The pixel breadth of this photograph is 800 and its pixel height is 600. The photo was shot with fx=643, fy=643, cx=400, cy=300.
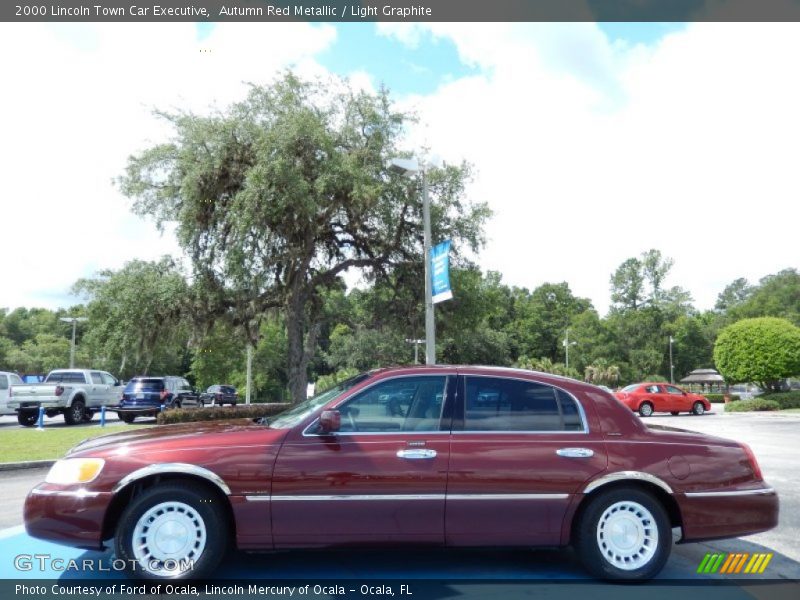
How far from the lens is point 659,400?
28047 millimetres

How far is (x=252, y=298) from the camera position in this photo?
72.7 ft

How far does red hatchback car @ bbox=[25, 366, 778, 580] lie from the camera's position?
4602 millimetres

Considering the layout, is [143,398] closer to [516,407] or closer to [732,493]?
[516,407]

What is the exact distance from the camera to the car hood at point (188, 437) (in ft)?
15.7

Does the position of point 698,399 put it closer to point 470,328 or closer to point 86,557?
point 470,328

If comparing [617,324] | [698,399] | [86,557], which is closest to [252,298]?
[86,557]

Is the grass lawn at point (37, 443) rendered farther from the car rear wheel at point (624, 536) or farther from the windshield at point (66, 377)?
the car rear wheel at point (624, 536)

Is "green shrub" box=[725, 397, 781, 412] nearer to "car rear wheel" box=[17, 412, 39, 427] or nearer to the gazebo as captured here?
"car rear wheel" box=[17, 412, 39, 427]

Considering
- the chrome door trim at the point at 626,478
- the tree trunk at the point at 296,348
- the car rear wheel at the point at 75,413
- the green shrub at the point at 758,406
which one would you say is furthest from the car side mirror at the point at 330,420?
the green shrub at the point at 758,406

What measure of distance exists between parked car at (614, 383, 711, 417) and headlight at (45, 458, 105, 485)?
2541 centimetres

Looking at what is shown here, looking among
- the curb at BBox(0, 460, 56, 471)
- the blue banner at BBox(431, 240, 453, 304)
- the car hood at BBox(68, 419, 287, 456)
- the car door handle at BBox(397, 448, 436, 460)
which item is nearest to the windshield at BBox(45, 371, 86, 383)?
the curb at BBox(0, 460, 56, 471)

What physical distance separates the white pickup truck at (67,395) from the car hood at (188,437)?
18685 mm

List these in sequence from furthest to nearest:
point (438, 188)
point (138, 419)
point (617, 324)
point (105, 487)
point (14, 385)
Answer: point (617, 324) → point (138, 419) → point (438, 188) → point (14, 385) → point (105, 487)

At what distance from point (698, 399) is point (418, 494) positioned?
92.1 feet
